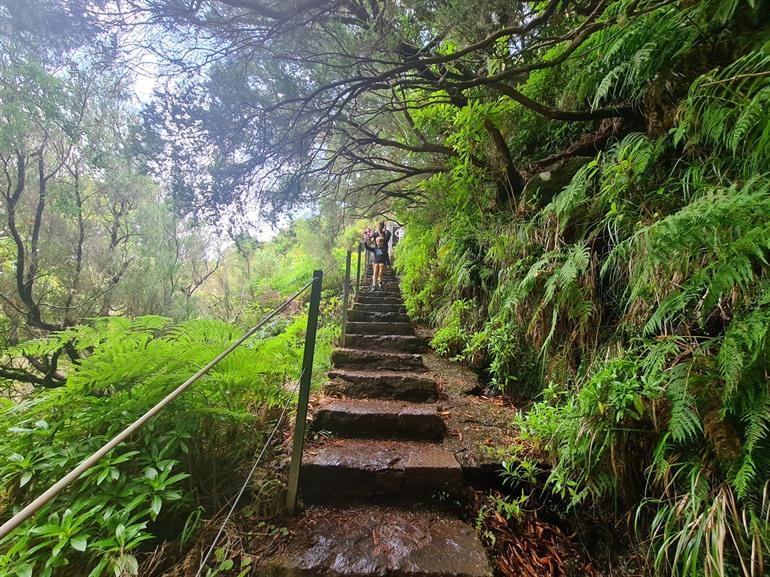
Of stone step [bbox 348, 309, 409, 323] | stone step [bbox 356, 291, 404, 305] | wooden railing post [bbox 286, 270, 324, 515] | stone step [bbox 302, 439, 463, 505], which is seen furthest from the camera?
stone step [bbox 356, 291, 404, 305]

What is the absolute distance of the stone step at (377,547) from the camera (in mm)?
1355

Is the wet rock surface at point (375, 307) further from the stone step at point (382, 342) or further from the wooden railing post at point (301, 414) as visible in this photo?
the wooden railing post at point (301, 414)

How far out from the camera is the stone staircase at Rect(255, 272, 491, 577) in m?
1.39

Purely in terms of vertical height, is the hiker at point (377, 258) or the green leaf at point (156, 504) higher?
the hiker at point (377, 258)

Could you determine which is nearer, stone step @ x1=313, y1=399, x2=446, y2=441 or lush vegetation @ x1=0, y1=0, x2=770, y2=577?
lush vegetation @ x1=0, y1=0, x2=770, y2=577

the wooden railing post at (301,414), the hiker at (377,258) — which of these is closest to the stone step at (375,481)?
the wooden railing post at (301,414)

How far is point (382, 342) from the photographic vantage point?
3531mm

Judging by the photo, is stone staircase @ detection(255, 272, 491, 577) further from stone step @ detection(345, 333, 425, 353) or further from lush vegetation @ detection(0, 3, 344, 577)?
stone step @ detection(345, 333, 425, 353)

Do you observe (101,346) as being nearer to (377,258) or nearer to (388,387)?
(388,387)

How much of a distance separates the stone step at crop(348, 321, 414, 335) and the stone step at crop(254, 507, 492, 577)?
2.40 m

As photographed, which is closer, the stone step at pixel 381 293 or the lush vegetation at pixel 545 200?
the lush vegetation at pixel 545 200

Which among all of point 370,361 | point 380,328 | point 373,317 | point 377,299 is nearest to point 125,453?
point 370,361

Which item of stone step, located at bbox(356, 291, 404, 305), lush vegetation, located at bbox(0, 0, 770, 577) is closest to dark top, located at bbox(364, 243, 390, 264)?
stone step, located at bbox(356, 291, 404, 305)

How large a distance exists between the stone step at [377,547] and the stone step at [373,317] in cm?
273
